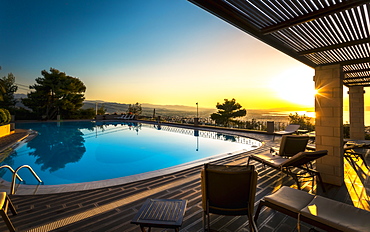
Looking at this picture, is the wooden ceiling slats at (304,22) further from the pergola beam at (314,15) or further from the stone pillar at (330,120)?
the stone pillar at (330,120)

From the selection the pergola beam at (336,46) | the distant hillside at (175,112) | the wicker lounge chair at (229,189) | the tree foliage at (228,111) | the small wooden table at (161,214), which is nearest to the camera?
the small wooden table at (161,214)

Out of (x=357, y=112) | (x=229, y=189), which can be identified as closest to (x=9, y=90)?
(x=229, y=189)

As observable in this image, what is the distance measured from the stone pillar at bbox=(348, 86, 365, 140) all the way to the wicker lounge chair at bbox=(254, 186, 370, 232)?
8.43m

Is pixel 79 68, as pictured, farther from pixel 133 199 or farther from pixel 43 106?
pixel 133 199

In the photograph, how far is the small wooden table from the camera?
4.60 ft

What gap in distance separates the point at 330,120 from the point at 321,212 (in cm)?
253

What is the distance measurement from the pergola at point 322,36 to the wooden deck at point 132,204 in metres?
0.81

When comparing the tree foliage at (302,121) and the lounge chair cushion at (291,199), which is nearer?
the lounge chair cushion at (291,199)

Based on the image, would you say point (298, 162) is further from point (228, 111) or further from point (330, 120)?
point (228, 111)

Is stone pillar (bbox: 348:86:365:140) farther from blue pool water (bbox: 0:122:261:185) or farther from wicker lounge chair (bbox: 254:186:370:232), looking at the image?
wicker lounge chair (bbox: 254:186:370:232)

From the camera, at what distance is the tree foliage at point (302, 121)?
1062 centimetres

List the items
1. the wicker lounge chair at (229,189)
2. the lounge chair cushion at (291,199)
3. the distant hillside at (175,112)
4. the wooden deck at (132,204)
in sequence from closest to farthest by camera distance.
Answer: the wicker lounge chair at (229,189) < the lounge chair cushion at (291,199) < the wooden deck at (132,204) < the distant hillside at (175,112)

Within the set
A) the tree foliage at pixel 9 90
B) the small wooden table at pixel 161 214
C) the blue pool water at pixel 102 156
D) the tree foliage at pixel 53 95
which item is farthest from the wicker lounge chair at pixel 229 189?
the tree foliage at pixel 9 90

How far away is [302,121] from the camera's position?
11.3 meters
